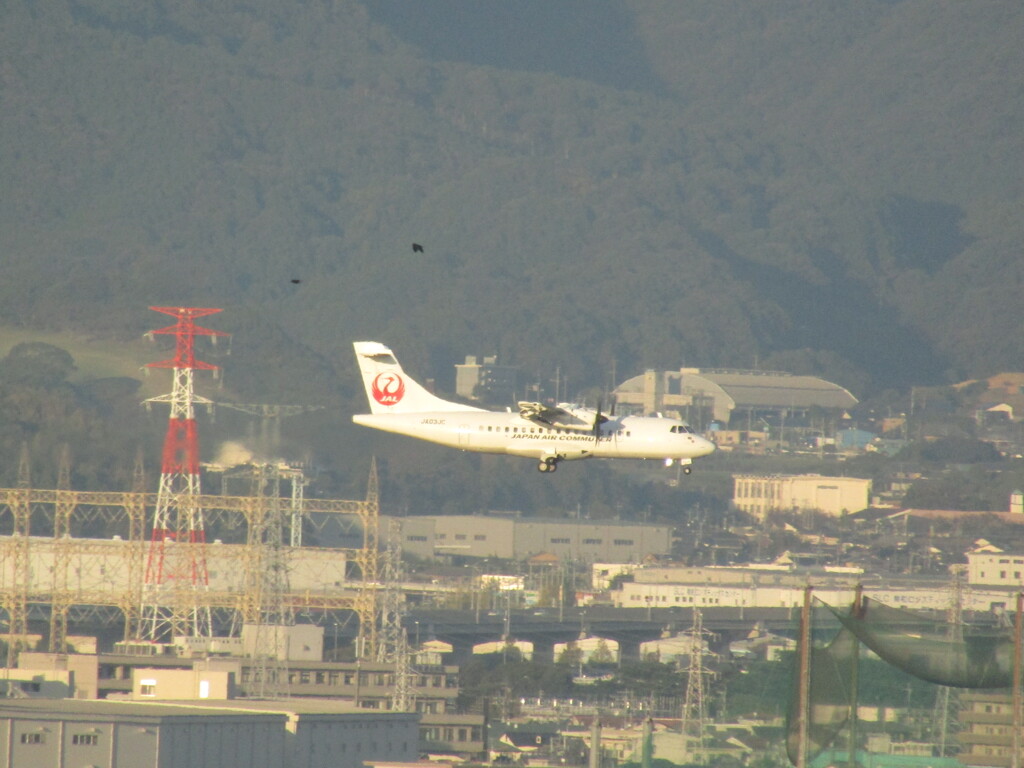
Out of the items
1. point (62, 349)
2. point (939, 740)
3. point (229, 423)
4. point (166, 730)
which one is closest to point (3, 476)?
point (229, 423)

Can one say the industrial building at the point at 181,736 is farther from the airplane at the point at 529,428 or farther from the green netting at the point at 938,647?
the green netting at the point at 938,647

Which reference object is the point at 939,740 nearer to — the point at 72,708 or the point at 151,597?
the point at 72,708

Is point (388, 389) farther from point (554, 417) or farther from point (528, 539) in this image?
point (528, 539)

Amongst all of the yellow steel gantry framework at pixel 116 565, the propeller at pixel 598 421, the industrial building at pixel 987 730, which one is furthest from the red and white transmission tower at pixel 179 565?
the industrial building at pixel 987 730

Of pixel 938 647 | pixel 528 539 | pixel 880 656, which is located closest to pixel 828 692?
pixel 880 656

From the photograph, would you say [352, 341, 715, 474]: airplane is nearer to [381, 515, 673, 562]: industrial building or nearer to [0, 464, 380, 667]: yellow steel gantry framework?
[0, 464, 380, 667]: yellow steel gantry framework
